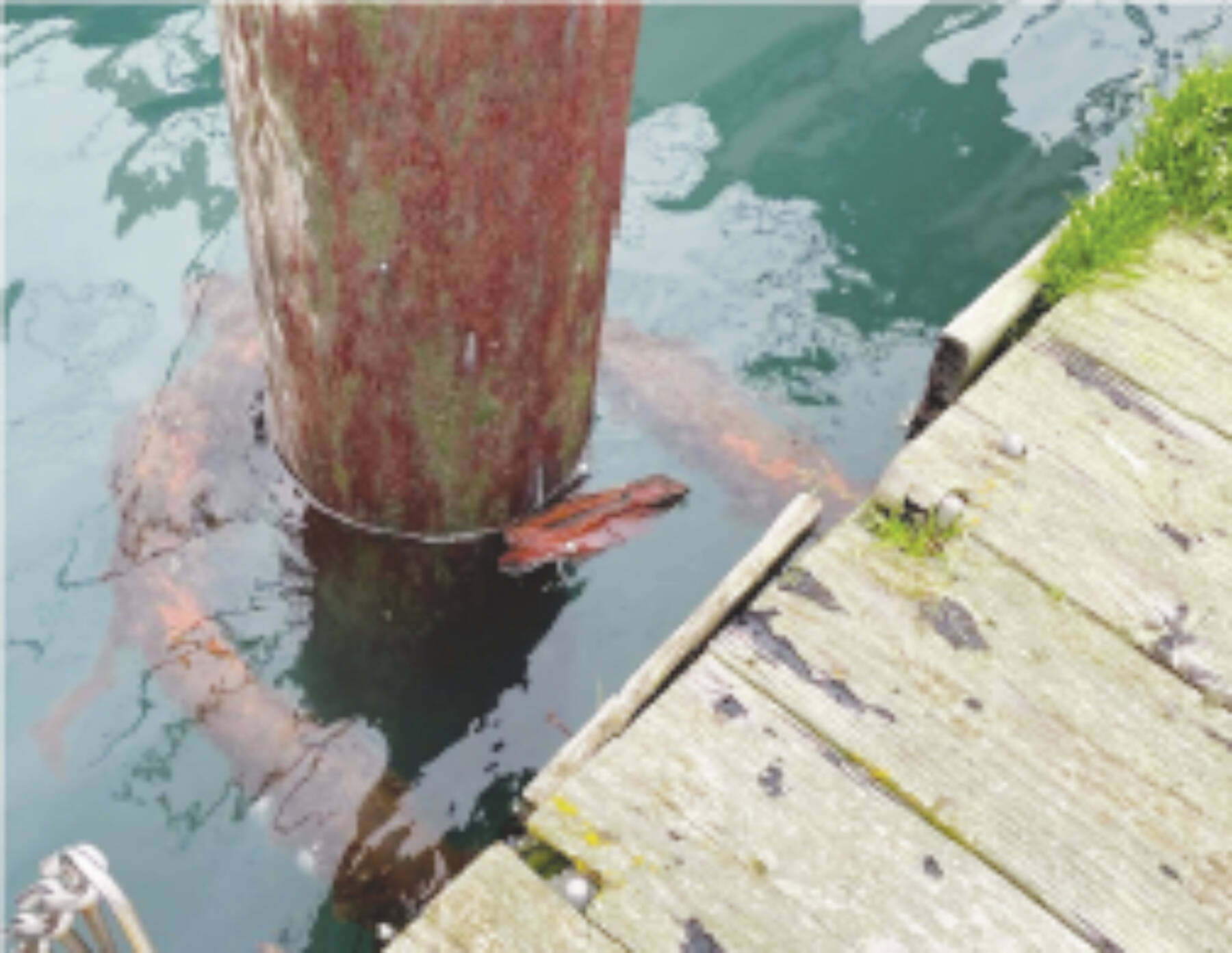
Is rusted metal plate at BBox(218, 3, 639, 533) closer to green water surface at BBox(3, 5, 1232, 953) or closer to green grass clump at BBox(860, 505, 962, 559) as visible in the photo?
green water surface at BBox(3, 5, 1232, 953)

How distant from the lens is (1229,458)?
9.70 ft

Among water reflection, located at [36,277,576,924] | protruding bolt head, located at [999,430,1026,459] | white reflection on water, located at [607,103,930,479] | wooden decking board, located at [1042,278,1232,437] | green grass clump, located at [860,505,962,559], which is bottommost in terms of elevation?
water reflection, located at [36,277,576,924]

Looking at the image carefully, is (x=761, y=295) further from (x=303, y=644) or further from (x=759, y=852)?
(x=759, y=852)

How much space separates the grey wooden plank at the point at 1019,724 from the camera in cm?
210

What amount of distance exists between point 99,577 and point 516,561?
137 centimetres

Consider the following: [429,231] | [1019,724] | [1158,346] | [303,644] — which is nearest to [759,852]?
[1019,724]

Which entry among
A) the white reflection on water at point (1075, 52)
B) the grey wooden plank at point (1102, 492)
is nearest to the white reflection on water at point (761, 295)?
the grey wooden plank at point (1102, 492)

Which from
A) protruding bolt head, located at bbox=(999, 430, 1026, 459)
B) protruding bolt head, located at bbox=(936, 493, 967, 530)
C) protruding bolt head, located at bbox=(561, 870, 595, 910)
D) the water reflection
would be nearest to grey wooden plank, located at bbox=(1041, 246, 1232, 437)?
protruding bolt head, located at bbox=(999, 430, 1026, 459)

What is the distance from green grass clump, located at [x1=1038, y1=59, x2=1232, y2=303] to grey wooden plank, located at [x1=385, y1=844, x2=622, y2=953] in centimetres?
244

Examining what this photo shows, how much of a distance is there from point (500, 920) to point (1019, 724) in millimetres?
1120

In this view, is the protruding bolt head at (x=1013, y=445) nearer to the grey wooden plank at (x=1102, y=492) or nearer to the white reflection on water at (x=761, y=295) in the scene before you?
the grey wooden plank at (x=1102, y=492)

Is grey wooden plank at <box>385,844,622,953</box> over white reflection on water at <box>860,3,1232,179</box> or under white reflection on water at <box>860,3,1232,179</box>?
under

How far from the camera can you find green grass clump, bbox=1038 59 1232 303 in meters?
3.46

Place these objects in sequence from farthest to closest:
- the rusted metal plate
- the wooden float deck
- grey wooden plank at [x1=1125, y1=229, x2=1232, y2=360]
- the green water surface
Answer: grey wooden plank at [x1=1125, y1=229, x2=1232, y2=360] < the green water surface < the rusted metal plate < the wooden float deck
